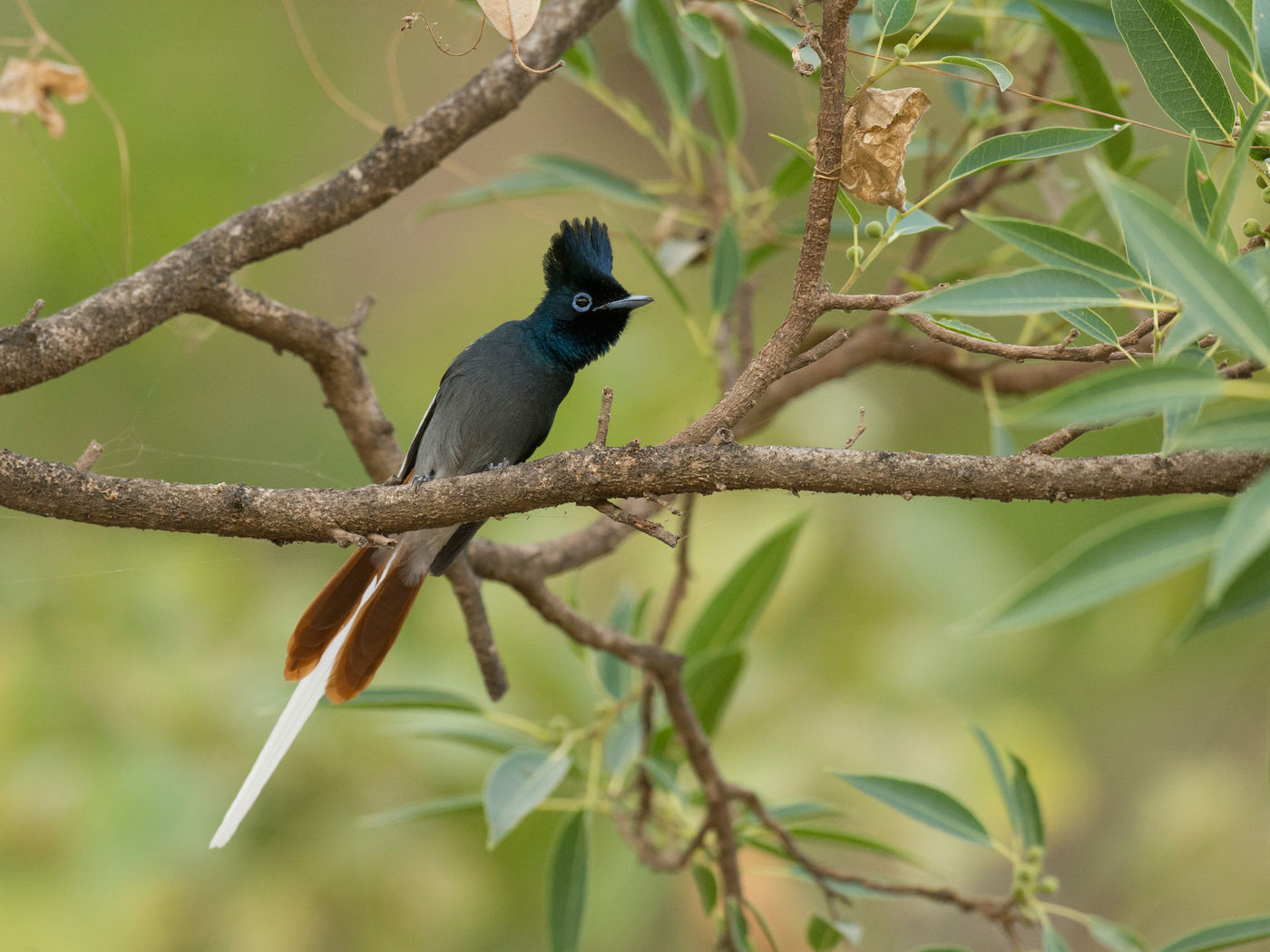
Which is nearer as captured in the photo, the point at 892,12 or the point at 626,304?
the point at 892,12

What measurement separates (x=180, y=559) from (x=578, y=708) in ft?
3.86

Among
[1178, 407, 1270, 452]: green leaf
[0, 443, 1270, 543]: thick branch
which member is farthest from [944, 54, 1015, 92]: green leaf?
[1178, 407, 1270, 452]: green leaf

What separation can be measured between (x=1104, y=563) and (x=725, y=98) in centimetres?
175

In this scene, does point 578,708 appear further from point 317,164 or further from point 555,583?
point 317,164

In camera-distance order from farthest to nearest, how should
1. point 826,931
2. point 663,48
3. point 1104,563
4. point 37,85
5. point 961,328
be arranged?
point 663,48, point 826,931, point 37,85, point 961,328, point 1104,563

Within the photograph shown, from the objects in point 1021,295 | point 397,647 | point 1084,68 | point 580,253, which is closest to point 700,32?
point 580,253

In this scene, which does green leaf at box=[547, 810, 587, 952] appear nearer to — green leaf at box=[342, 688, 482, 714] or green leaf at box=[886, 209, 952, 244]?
green leaf at box=[342, 688, 482, 714]

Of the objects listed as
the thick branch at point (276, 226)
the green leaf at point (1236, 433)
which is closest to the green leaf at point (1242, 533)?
the green leaf at point (1236, 433)

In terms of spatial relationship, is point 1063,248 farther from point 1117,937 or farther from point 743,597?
point 743,597

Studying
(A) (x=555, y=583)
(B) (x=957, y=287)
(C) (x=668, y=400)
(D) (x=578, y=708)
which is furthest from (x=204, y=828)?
(B) (x=957, y=287)

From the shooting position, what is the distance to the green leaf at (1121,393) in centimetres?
61

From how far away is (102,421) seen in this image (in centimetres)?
299

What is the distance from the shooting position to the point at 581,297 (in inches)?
76.0

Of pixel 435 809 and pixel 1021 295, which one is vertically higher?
pixel 1021 295
